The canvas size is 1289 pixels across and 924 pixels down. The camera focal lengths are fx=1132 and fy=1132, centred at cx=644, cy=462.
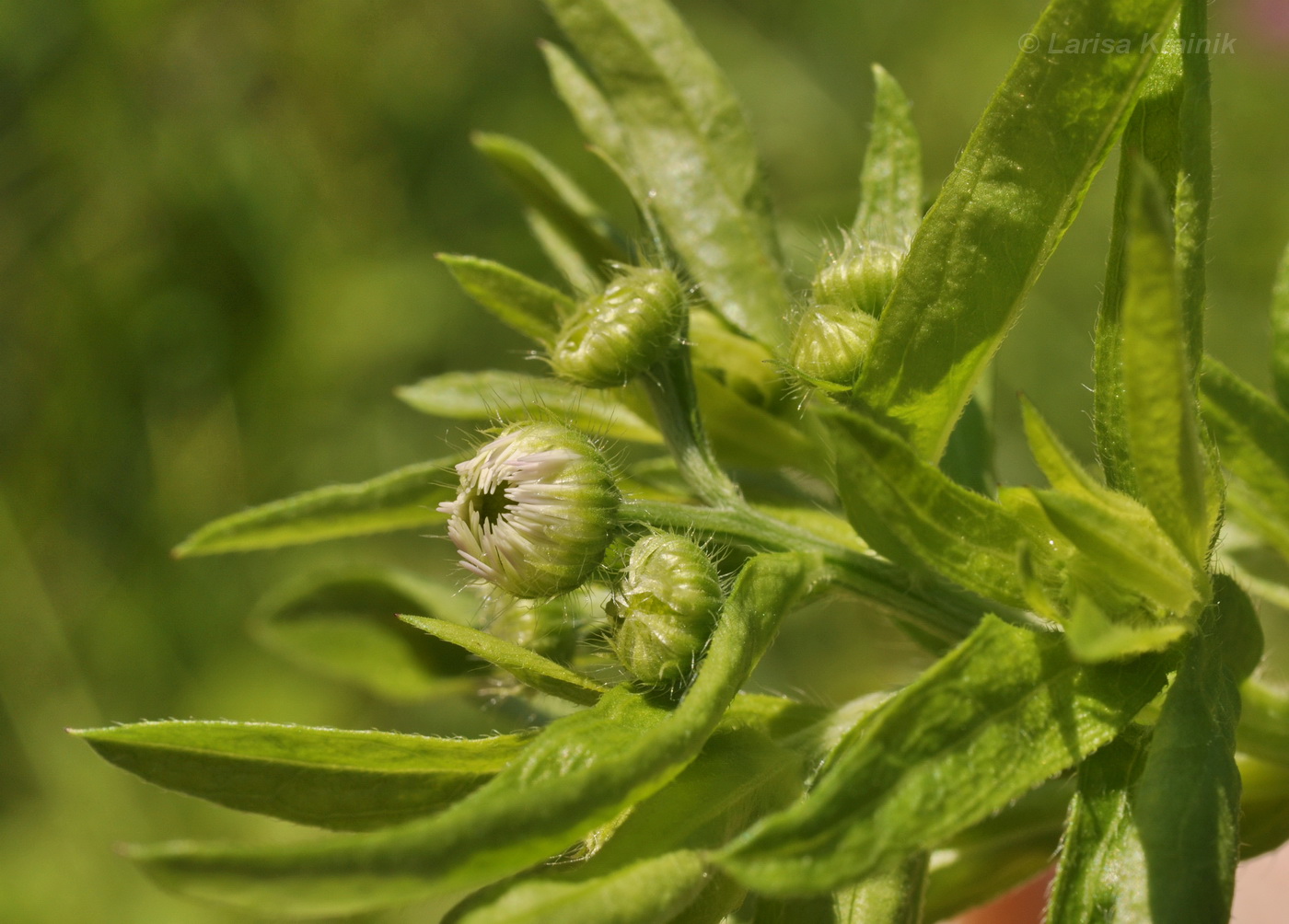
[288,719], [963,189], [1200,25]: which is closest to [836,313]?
[963,189]

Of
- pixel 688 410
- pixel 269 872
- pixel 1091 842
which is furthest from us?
pixel 688 410

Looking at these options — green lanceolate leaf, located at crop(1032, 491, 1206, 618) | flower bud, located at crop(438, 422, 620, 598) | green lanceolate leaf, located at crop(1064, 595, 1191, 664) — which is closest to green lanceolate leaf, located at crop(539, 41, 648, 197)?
flower bud, located at crop(438, 422, 620, 598)

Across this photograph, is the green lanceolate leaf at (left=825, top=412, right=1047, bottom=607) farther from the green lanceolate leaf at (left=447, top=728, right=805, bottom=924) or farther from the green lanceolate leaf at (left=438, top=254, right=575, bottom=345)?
the green lanceolate leaf at (left=438, top=254, right=575, bottom=345)

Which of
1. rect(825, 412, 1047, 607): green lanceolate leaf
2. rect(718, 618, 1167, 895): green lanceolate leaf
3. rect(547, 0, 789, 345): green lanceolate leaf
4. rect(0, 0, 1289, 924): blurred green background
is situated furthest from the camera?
rect(0, 0, 1289, 924): blurred green background

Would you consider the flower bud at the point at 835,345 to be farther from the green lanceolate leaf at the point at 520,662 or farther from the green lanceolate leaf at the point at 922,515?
the green lanceolate leaf at the point at 520,662

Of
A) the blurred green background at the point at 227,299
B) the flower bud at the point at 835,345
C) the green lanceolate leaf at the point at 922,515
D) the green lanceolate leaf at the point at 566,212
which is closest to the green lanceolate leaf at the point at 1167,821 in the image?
the green lanceolate leaf at the point at 922,515

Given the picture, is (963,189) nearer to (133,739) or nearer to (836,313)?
(836,313)

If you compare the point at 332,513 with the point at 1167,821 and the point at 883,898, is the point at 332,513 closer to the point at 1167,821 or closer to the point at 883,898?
the point at 883,898
